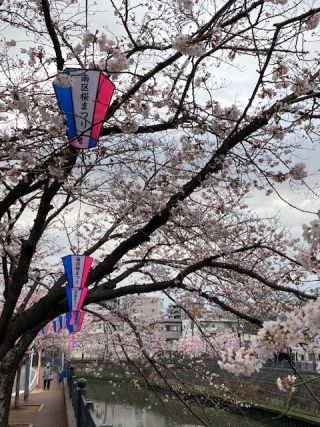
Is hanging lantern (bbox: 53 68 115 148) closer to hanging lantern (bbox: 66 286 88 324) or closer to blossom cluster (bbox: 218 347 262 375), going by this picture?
blossom cluster (bbox: 218 347 262 375)

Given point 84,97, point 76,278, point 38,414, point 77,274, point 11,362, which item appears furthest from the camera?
point 38,414

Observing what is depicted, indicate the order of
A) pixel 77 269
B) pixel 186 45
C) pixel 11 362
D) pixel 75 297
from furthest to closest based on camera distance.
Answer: pixel 11 362 < pixel 77 269 < pixel 75 297 < pixel 186 45

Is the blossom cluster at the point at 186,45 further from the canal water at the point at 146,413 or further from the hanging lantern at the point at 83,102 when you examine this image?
the canal water at the point at 146,413

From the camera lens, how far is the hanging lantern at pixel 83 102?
3.62m

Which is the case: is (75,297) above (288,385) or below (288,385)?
above

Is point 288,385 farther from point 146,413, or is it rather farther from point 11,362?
point 146,413

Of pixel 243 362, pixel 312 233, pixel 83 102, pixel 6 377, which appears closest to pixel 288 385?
pixel 243 362

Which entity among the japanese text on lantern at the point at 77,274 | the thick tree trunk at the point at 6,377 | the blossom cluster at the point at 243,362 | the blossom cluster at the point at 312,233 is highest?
the japanese text on lantern at the point at 77,274

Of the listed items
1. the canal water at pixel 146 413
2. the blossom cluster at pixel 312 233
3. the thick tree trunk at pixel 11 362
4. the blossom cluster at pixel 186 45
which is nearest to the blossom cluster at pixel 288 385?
the blossom cluster at pixel 312 233

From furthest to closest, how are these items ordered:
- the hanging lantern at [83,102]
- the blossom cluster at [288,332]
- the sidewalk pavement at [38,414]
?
the sidewalk pavement at [38,414], the hanging lantern at [83,102], the blossom cluster at [288,332]

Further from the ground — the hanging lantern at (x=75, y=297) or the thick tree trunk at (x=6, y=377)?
the hanging lantern at (x=75, y=297)

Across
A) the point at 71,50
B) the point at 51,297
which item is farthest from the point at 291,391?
the point at 51,297

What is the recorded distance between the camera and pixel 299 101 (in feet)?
13.8

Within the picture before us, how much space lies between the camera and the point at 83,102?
3.67 meters
